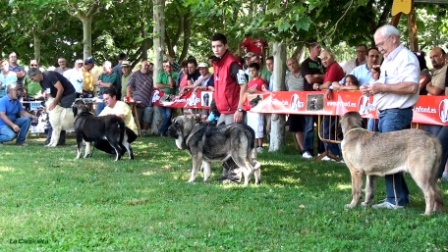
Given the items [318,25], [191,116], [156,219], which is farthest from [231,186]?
[318,25]

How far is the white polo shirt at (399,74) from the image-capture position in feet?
25.3

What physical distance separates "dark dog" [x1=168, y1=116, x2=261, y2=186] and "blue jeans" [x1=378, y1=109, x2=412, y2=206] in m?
2.46

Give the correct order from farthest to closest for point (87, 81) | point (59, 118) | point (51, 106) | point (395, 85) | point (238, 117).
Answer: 1. point (87, 81)
2. point (59, 118)
3. point (51, 106)
4. point (238, 117)
5. point (395, 85)

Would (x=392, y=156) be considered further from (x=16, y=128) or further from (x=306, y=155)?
(x=16, y=128)

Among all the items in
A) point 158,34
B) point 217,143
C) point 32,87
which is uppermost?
point 158,34

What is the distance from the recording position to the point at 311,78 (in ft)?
45.7

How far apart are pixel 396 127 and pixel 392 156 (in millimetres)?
354

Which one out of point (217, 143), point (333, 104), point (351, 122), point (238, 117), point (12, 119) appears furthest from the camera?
point (12, 119)

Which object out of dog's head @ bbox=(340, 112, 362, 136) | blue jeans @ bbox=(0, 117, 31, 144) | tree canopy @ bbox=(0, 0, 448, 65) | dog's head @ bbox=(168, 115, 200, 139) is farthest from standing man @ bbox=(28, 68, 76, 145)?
dog's head @ bbox=(340, 112, 362, 136)

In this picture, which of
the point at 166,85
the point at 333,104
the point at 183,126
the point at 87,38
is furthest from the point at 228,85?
the point at 87,38

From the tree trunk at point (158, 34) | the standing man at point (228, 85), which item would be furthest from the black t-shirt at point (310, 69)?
the tree trunk at point (158, 34)

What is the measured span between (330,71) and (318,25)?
1670 millimetres

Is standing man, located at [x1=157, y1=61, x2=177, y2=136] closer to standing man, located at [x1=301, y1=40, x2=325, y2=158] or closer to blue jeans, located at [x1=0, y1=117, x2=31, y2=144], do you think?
blue jeans, located at [x1=0, y1=117, x2=31, y2=144]

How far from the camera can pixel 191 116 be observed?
421 inches
